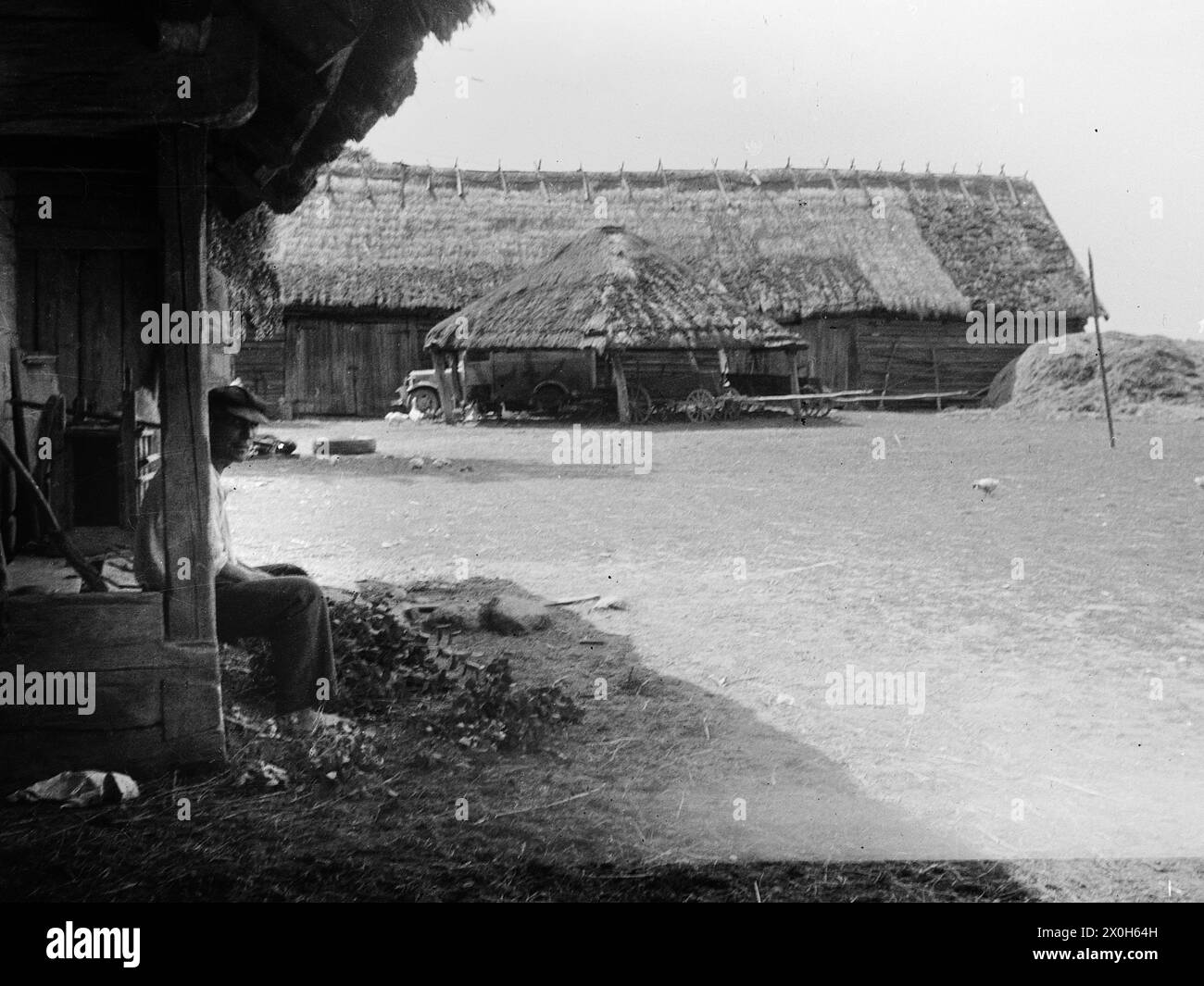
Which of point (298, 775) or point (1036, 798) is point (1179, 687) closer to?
point (1036, 798)

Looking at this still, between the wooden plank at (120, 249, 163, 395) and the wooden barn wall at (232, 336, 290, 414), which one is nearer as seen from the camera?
the wooden plank at (120, 249, 163, 395)

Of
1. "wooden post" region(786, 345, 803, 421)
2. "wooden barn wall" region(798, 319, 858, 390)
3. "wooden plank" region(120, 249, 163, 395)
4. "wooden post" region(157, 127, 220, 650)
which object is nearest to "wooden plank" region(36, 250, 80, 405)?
"wooden plank" region(120, 249, 163, 395)

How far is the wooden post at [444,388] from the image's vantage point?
715 inches

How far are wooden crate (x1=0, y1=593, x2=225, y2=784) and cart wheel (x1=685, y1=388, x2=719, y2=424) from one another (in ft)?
48.0

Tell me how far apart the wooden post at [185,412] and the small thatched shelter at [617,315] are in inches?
545

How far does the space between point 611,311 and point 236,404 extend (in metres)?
14.0

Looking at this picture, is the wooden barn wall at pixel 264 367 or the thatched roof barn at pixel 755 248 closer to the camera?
the wooden barn wall at pixel 264 367

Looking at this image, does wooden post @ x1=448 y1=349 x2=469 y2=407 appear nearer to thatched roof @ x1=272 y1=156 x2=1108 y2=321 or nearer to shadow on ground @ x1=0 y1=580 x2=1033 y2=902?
thatched roof @ x1=272 y1=156 x2=1108 y2=321

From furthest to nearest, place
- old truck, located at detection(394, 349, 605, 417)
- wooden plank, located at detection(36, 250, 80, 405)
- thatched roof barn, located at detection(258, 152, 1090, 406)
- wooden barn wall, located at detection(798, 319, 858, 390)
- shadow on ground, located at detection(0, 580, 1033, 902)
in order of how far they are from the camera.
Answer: wooden barn wall, located at detection(798, 319, 858, 390) → thatched roof barn, located at detection(258, 152, 1090, 406) → old truck, located at detection(394, 349, 605, 417) → wooden plank, located at detection(36, 250, 80, 405) → shadow on ground, located at detection(0, 580, 1033, 902)

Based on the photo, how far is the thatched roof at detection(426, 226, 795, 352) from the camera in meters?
17.4

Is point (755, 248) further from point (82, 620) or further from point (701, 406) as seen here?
point (82, 620)

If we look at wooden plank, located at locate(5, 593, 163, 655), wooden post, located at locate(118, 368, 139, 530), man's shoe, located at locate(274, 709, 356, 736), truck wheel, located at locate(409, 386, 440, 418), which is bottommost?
man's shoe, located at locate(274, 709, 356, 736)

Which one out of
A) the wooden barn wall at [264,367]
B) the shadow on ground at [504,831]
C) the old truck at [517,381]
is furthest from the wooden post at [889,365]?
the shadow on ground at [504,831]

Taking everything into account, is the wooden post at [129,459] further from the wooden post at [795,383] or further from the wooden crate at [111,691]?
the wooden post at [795,383]
